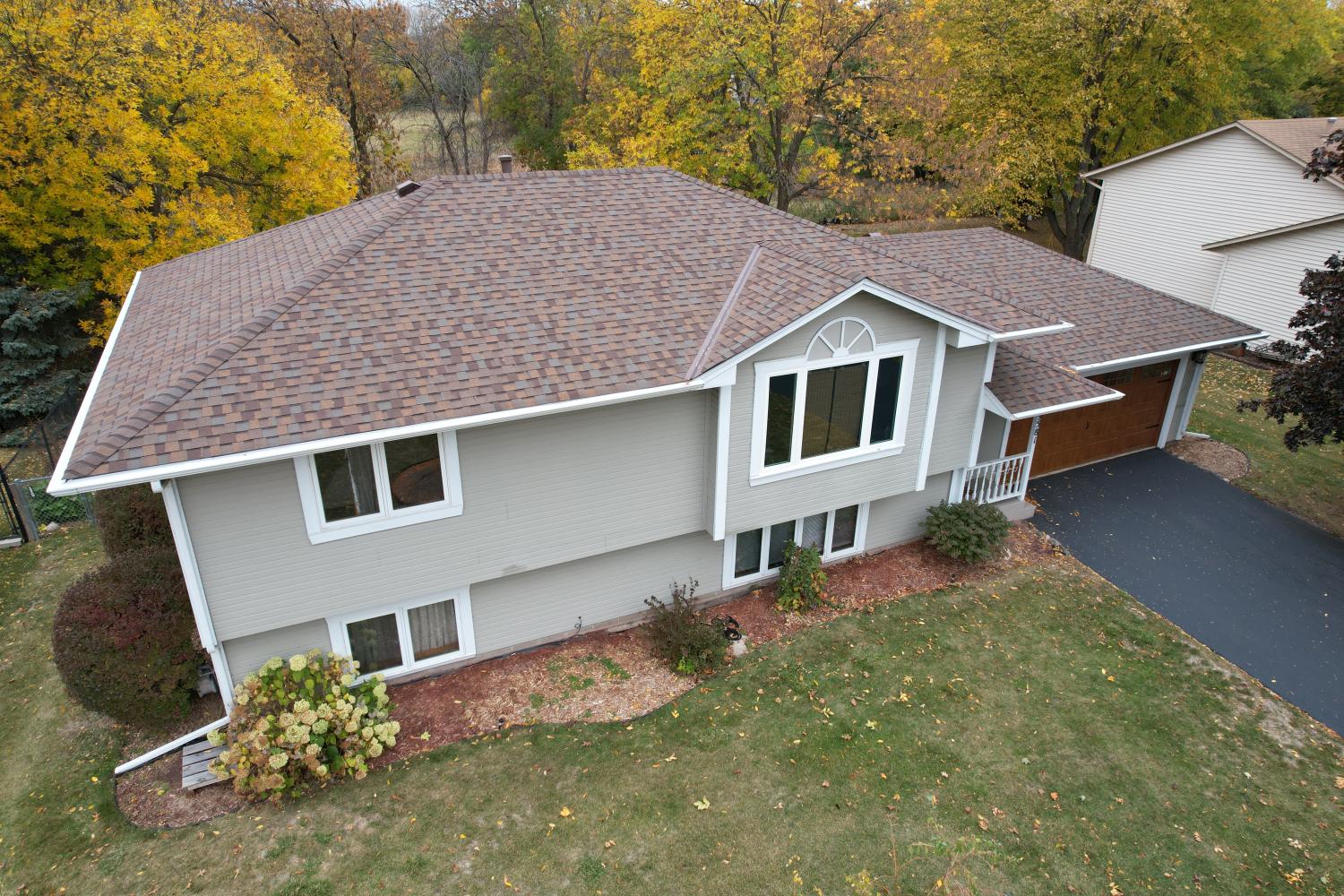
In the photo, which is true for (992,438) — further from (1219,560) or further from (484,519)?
(484,519)

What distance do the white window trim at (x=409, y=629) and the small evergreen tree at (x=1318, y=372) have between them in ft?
52.0

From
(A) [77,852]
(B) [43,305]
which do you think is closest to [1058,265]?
(A) [77,852]

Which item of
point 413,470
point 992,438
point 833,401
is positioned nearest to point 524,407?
point 413,470

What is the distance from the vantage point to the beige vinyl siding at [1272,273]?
914 inches

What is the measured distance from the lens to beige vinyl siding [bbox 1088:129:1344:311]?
81.4 ft

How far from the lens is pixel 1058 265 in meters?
19.9

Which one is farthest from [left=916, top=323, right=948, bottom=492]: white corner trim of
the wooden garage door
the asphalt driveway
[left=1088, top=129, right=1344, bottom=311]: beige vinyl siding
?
[left=1088, top=129, right=1344, bottom=311]: beige vinyl siding

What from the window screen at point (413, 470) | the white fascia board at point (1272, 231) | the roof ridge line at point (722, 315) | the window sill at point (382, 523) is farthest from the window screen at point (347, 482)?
the white fascia board at point (1272, 231)

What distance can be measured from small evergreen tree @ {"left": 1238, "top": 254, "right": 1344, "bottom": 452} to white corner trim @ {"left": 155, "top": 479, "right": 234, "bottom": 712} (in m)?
18.6

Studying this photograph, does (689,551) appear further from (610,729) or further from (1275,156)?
(1275,156)

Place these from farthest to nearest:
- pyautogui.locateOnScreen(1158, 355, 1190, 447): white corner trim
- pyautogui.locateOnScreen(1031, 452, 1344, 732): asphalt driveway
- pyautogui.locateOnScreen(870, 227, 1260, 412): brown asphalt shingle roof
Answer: pyautogui.locateOnScreen(1158, 355, 1190, 447): white corner trim
pyautogui.locateOnScreen(870, 227, 1260, 412): brown asphalt shingle roof
pyautogui.locateOnScreen(1031, 452, 1344, 732): asphalt driveway

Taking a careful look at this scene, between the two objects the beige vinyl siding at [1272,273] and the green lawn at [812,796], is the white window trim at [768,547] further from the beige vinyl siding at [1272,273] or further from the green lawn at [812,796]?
the beige vinyl siding at [1272,273]

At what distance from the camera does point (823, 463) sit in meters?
12.5

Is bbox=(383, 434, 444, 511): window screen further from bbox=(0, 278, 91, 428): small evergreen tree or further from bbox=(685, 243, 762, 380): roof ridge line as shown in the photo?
bbox=(0, 278, 91, 428): small evergreen tree
